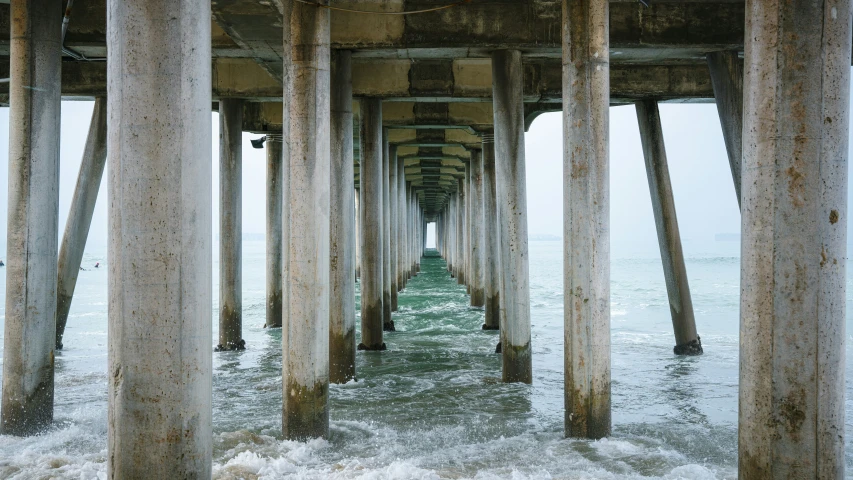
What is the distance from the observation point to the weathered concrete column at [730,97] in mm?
9148

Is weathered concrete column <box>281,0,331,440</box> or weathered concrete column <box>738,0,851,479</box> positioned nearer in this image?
weathered concrete column <box>738,0,851,479</box>

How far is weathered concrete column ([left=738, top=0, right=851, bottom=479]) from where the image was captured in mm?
3867

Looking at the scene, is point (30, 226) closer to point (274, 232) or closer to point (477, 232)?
point (274, 232)

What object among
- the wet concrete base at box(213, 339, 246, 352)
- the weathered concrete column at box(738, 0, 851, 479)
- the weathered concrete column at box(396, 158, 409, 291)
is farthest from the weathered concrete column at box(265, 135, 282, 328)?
the weathered concrete column at box(738, 0, 851, 479)

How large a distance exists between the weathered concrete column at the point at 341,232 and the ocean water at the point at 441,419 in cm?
44

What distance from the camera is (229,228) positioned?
12.0 m

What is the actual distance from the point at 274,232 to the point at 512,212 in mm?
7234

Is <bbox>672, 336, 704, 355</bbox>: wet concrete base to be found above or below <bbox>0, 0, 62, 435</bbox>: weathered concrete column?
below

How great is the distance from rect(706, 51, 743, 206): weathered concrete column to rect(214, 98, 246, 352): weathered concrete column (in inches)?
294

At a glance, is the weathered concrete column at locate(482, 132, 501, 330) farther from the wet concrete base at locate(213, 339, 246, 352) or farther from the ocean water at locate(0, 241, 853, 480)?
the wet concrete base at locate(213, 339, 246, 352)

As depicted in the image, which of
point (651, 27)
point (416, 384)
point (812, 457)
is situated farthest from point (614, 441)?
point (651, 27)

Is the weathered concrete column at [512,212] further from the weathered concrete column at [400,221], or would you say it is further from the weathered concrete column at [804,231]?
the weathered concrete column at [400,221]

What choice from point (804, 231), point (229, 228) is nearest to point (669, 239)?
point (229, 228)

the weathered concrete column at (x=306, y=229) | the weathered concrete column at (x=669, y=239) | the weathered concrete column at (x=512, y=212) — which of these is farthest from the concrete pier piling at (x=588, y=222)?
the weathered concrete column at (x=669, y=239)
